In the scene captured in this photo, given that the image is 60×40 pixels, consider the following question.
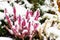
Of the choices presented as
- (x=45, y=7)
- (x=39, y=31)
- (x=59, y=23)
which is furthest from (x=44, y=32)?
(x=45, y=7)

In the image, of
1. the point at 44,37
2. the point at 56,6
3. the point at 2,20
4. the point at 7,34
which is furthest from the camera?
the point at 56,6

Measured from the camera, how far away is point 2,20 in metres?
2.68

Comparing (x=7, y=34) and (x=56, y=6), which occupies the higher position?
(x=56, y=6)

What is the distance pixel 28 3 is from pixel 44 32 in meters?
0.96

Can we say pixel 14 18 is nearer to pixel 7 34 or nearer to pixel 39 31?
pixel 7 34

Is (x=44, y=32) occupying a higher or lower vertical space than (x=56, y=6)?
lower

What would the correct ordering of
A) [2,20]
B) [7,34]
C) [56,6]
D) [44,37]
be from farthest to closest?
[56,6] < [2,20] < [7,34] < [44,37]

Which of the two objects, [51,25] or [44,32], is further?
[51,25]

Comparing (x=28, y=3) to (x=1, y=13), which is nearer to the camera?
(x=1, y=13)

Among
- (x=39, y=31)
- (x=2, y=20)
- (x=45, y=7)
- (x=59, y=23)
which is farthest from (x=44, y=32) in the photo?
(x=45, y=7)

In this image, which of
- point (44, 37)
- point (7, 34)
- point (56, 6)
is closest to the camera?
point (44, 37)

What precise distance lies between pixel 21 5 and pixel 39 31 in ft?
3.19

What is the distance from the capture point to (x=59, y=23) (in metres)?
2.66

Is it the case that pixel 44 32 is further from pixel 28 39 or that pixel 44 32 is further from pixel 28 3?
pixel 28 3
